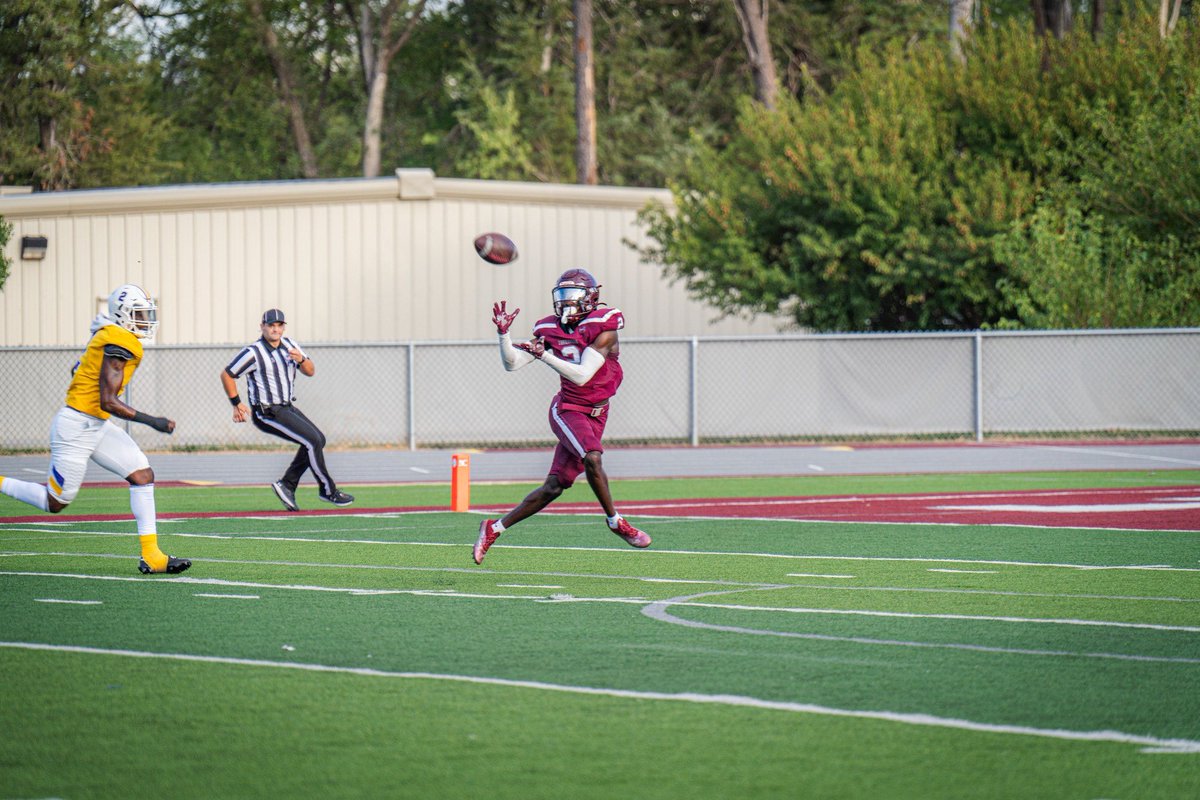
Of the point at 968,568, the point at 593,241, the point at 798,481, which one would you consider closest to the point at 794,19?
the point at 593,241

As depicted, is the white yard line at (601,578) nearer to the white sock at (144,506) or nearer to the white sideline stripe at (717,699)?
the white sock at (144,506)

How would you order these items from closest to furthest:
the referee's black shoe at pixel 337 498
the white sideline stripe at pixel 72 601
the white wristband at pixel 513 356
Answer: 1. the white sideline stripe at pixel 72 601
2. the white wristband at pixel 513 356
3. the referee's black shoe at pixel 337 498

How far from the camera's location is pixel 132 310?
10234 mm

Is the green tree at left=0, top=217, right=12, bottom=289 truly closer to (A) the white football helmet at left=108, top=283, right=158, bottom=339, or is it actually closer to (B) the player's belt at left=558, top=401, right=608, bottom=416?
(A) the white football helmet at left=108, top=283, right=158, bottom=339

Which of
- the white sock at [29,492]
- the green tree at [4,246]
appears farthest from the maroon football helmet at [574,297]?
the green tree at [4,246]

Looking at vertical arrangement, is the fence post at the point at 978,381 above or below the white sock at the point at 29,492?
above

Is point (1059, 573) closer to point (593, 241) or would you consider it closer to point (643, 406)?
point (643, 406)

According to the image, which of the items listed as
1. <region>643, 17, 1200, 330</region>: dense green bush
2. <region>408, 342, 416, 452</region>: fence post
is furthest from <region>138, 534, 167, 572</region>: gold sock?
<region>643, 17, 1200, 330</region>: dense green bush

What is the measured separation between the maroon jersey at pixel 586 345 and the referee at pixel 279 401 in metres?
4.85

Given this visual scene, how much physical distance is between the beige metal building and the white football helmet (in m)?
16.7

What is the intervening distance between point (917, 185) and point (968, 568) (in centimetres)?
1710

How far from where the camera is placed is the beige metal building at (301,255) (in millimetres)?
26422

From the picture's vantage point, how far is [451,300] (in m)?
27.9

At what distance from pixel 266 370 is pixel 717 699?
9646 millimetres
